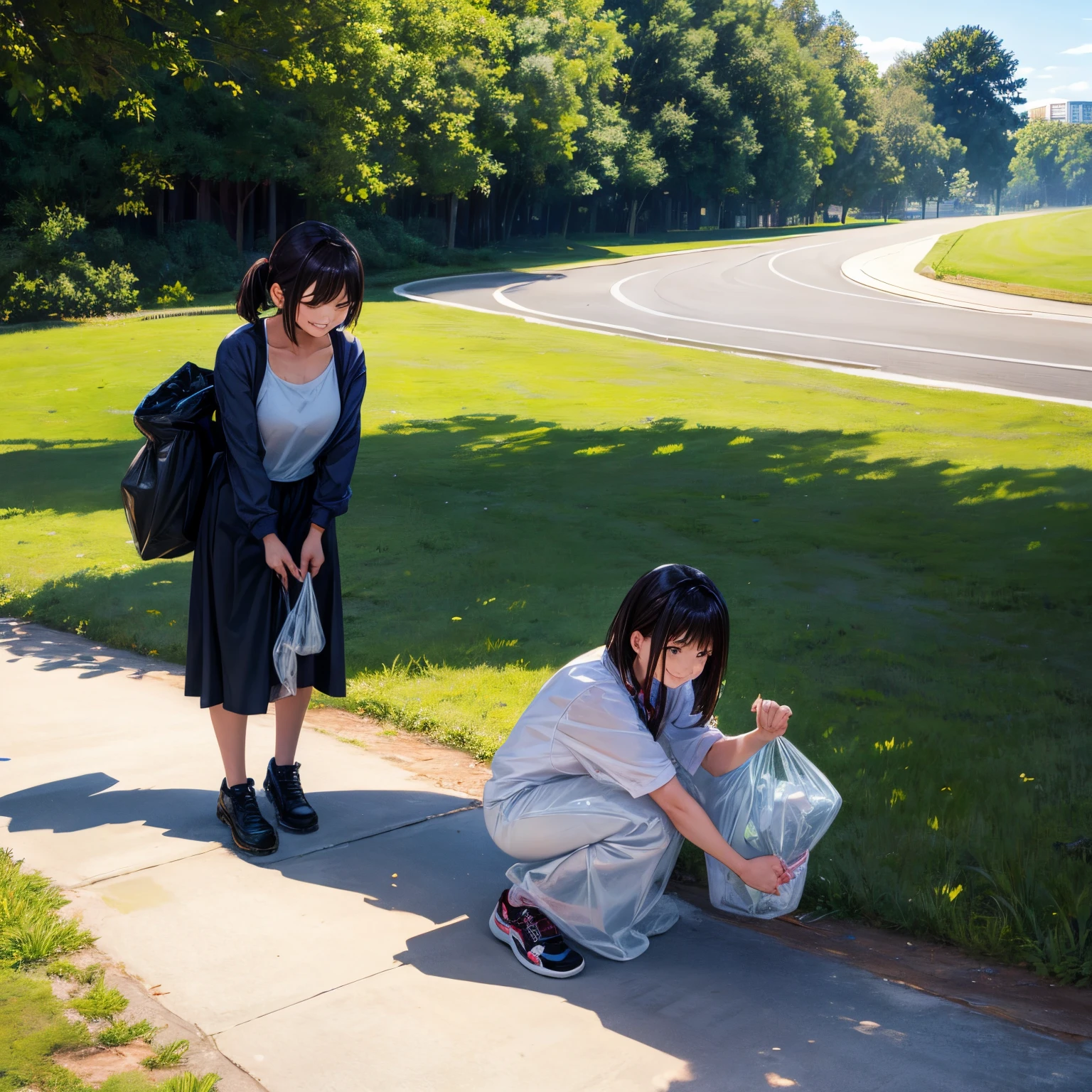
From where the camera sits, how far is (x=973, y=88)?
439ft

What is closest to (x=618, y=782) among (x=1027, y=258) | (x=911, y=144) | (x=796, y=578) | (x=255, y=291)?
(x=255, y=291)

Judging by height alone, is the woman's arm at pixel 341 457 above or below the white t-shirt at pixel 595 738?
above

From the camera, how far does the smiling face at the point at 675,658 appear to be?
114 inches

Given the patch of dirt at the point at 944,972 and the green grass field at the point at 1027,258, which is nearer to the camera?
the patch of dirt at the point at 944,972

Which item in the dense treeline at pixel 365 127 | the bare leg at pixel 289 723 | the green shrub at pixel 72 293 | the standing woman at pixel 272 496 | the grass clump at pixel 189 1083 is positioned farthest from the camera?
the green shrub at pixel 72 293

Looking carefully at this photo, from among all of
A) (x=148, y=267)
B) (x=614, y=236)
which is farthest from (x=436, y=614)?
(x=614, y=236)

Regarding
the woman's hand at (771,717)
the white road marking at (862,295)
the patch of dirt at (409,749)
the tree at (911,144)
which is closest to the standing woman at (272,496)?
the patch of dirt at (409,749)

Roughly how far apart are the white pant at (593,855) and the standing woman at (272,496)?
993 millimetres

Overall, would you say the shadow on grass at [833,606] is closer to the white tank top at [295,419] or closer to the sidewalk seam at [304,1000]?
the sidewalk seam at [304,1000]

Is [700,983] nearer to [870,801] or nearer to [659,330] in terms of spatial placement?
[870,801]

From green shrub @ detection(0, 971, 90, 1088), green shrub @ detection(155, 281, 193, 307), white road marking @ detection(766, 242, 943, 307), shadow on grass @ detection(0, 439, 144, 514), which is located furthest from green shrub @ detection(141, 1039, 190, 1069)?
green shrub @ detection(155, 281, 193, 307)

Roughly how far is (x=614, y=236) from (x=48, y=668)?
62917 mm

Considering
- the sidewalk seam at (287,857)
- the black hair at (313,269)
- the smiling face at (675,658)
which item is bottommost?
the sidewalk seam at (287,857)

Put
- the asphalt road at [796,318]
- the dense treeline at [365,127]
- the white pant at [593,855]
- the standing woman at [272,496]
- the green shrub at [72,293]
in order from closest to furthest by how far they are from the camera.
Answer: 1. the white pant at [593,855]
2. the standing woman at [272,496]
3. the dense treeline at [365,127]
4. the asphalt road at [796,318]
5. the green shrub at [72,293]
